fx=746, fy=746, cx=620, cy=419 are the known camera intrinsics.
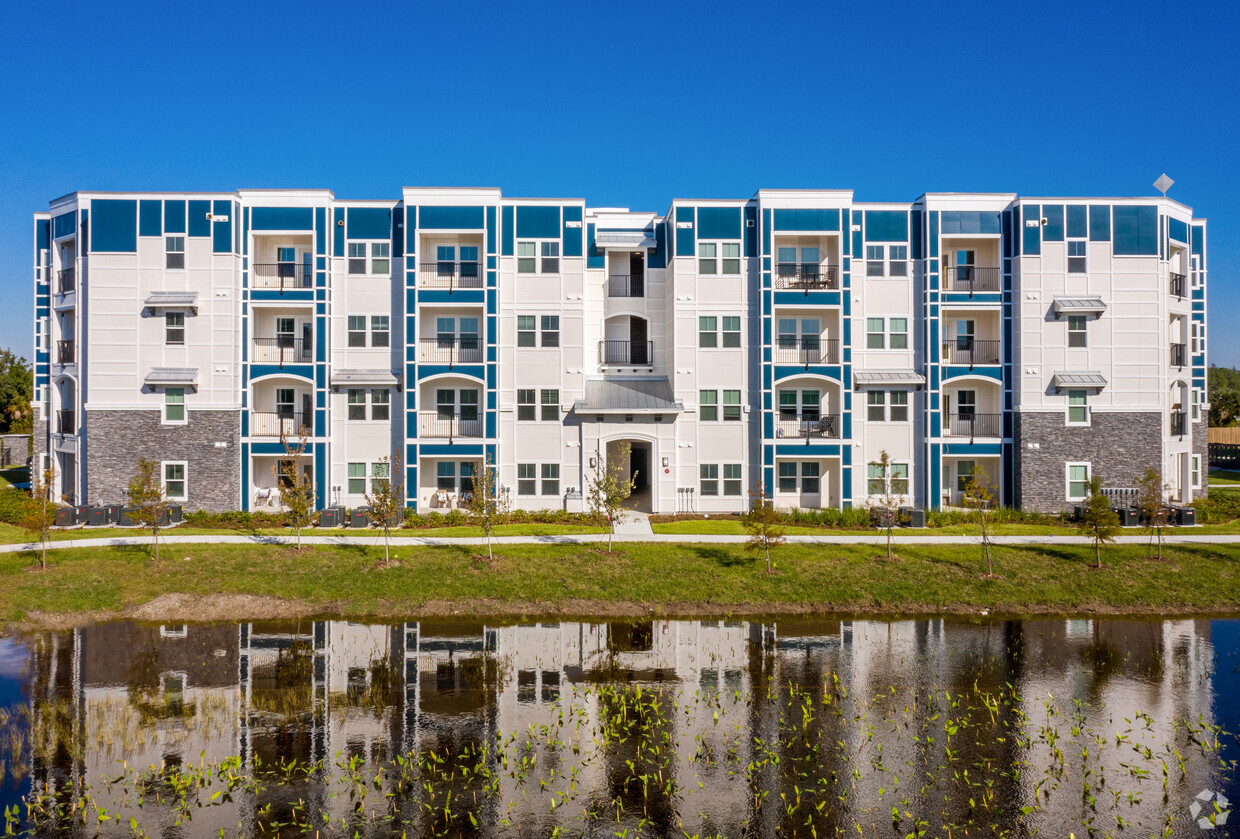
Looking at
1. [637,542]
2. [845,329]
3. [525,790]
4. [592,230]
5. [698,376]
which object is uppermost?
[592,230]

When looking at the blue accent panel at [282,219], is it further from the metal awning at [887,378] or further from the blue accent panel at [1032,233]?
the blue accent panel at [1032,233]

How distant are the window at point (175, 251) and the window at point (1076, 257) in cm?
3795

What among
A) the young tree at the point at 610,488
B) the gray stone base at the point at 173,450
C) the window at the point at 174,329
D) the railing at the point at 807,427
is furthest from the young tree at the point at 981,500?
the window at the point at 174,329

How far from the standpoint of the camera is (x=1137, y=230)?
32219 millimetres

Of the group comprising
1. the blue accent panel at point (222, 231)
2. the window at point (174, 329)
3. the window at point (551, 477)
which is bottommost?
the window at point (551, 477)

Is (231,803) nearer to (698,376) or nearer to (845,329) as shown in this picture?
(698,376)

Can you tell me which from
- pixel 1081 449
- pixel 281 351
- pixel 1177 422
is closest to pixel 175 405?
pixel 281 351

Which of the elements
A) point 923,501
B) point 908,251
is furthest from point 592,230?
point 923,501

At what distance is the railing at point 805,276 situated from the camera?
A: 108 feet

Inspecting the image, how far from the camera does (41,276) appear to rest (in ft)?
112

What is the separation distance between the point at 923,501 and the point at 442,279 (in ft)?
76.1

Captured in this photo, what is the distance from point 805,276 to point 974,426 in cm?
1008

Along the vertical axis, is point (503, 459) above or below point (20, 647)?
above

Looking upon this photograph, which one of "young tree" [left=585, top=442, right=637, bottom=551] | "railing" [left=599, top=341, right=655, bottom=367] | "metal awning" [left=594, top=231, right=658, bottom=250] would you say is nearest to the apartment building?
"young tree" [left=585, top=442, right=637, bottom=551]
